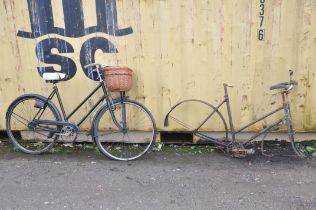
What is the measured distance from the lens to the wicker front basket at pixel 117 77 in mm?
4648

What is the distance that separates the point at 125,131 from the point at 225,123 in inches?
58.1

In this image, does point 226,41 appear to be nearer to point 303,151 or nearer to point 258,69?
point 258,69

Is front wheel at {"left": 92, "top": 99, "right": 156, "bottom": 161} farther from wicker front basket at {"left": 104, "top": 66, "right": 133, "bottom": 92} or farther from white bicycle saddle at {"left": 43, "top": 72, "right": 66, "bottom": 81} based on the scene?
white bicycle saddle at {"left": 43, "top": 72, "right": 66, "bottom": 81}

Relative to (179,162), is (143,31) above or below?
above

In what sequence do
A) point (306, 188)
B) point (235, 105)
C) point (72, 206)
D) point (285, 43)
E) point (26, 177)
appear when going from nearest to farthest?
point (72, 206) < point (306, 188) < point (26, 177) < point (285, 43) < point (235, 105)

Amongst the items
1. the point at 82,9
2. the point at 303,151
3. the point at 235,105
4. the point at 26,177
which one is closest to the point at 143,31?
the point at 82,9

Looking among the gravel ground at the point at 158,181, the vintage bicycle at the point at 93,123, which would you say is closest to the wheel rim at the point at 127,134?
the vintage bicycle at the point at 93,123

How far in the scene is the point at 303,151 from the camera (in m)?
5.05

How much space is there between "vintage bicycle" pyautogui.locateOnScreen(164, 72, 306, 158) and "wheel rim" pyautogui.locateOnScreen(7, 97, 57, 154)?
1896mm

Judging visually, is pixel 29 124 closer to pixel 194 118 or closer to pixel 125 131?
pixel 125 131

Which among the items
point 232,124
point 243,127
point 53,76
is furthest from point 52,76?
point 243,127

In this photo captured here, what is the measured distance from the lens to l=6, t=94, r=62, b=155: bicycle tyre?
504 cm

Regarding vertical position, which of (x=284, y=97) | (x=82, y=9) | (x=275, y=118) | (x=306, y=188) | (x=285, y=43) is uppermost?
(x=82, y=9)

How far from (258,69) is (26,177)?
11.8ft
